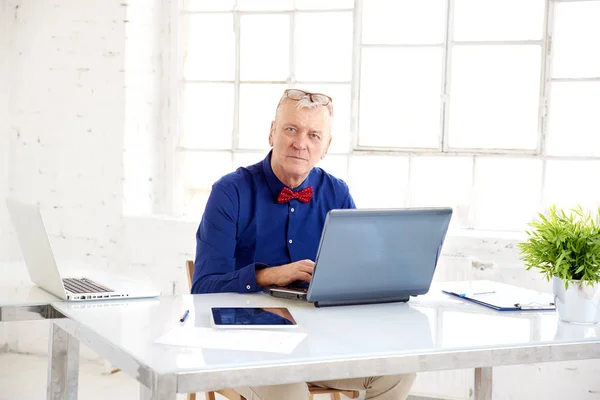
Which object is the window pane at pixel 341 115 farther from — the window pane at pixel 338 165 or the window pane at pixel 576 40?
the window pane at pixel 576 40

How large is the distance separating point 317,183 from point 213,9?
1893mm

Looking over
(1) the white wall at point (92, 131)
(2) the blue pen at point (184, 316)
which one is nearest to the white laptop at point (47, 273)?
(2) the blue pen at point (184, 316)

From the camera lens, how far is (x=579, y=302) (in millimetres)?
2279

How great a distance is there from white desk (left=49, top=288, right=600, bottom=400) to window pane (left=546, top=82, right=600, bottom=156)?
6.07ft

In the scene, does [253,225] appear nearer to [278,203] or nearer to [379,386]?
[278,203]

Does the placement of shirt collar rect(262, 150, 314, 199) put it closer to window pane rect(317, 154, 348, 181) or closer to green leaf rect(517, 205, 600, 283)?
green leaf rect(517, 205, 600, 283)

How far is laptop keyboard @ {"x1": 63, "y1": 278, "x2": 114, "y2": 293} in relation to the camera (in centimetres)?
249

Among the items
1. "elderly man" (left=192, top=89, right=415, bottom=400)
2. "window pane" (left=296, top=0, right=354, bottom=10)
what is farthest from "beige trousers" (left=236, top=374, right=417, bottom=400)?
"window pane" (left=296, top=0, right=354, bottom=10)

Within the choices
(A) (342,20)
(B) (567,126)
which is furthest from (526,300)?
(A) (342,20)

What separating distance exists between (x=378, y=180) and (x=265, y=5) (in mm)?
1195

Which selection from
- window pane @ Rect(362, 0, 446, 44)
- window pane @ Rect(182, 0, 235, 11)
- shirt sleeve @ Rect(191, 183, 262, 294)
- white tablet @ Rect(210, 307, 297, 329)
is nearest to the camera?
white tablet @ Rect(210, 307, 297, 329)

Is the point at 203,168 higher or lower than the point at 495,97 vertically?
lower

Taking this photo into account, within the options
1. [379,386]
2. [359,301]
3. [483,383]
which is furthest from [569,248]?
[379,386]

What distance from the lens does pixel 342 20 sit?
14.8 feet
